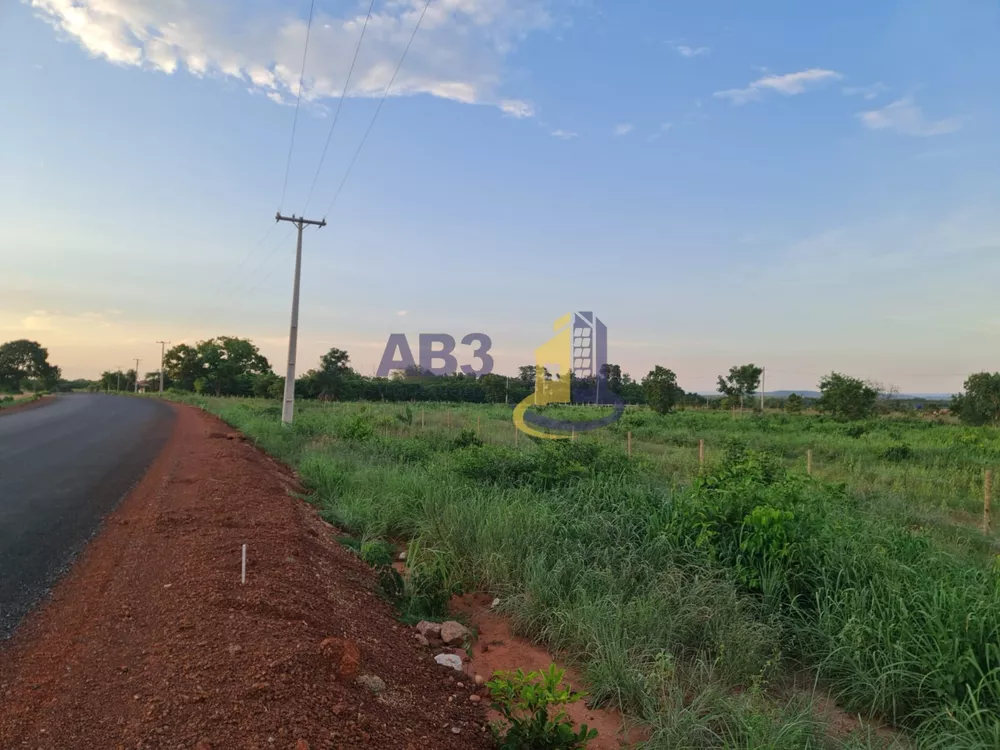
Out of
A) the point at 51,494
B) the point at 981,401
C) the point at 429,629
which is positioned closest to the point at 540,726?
the point at 429,629

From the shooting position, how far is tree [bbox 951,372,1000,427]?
3166cm

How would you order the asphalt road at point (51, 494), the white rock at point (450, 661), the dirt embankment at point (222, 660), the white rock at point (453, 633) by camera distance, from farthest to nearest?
the asphalt road at point (51, 494) → the white rock at point (453, 633) → the white rock at point (450, 661) → the dirt embankment at point (222, 660)

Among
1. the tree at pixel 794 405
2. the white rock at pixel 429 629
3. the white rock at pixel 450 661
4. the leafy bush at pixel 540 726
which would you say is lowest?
the white rock at pixel 450 661

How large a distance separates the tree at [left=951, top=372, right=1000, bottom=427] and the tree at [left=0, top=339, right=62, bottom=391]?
9941 cm

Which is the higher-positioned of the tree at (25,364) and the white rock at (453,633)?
the tree at (25,364)

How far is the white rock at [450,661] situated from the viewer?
12.7 ft

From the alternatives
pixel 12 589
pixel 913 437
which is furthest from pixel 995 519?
pixel 913 437

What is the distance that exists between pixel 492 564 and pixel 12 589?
4.03 meters

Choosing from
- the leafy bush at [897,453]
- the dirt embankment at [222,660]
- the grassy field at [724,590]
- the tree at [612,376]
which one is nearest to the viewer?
the dirt embankment at [222,660]

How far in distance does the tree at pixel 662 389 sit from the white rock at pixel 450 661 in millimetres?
32073

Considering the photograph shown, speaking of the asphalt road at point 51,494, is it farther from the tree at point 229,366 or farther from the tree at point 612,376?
the tree at point 229,366

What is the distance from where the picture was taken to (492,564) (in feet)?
17.3

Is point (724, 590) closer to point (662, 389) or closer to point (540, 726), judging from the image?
point (540, 726)

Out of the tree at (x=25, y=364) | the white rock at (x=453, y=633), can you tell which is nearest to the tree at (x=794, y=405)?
the white rock at (x=453, y=633)
